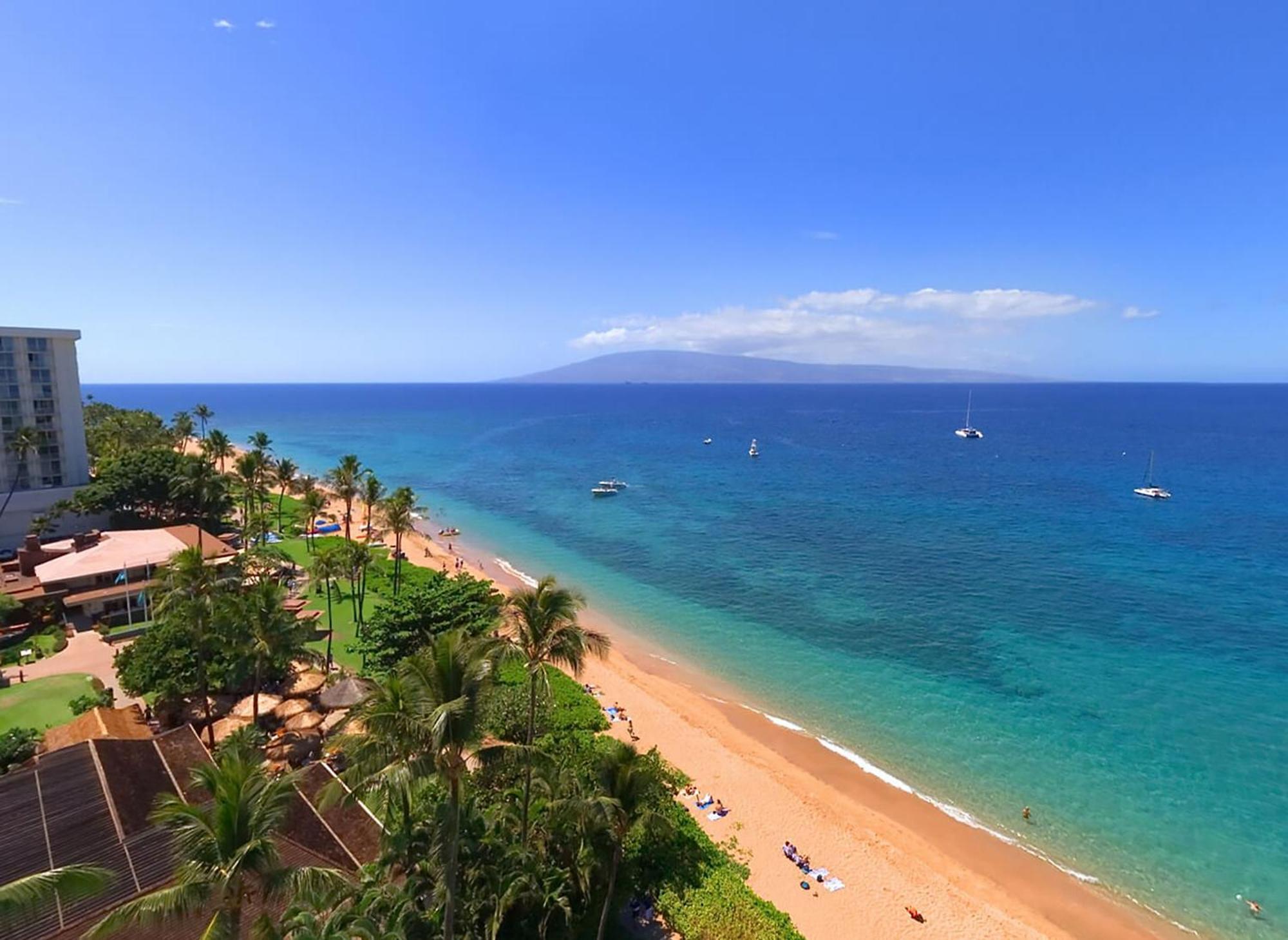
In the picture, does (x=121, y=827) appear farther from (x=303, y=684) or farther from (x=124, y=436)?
(x=124, y=436)

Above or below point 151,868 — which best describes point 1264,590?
below

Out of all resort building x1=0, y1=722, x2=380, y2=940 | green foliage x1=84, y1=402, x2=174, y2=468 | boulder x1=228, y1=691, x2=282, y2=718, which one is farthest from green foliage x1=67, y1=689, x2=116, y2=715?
green foliage x1=84, y1=402, x2=174, y2=468

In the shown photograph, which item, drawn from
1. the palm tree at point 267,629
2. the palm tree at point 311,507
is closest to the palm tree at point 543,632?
the palm tree at point 267,629

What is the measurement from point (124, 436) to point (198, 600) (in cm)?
6403

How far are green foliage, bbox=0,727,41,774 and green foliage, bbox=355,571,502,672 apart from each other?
10.9 metres

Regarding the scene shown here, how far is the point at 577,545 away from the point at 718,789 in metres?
37.8

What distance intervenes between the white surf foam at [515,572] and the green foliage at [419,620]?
66.2 feet

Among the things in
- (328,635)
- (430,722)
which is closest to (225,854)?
(430,722)

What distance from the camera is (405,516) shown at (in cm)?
4128

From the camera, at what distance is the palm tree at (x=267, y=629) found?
71.0 feet

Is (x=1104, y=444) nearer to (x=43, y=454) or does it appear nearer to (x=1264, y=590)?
(x=1264, y=590)

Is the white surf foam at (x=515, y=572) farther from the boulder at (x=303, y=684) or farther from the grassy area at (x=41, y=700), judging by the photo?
the grassy area at (x=41, y=700)

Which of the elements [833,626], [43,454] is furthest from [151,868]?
[43,454]

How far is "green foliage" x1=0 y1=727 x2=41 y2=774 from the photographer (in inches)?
768
